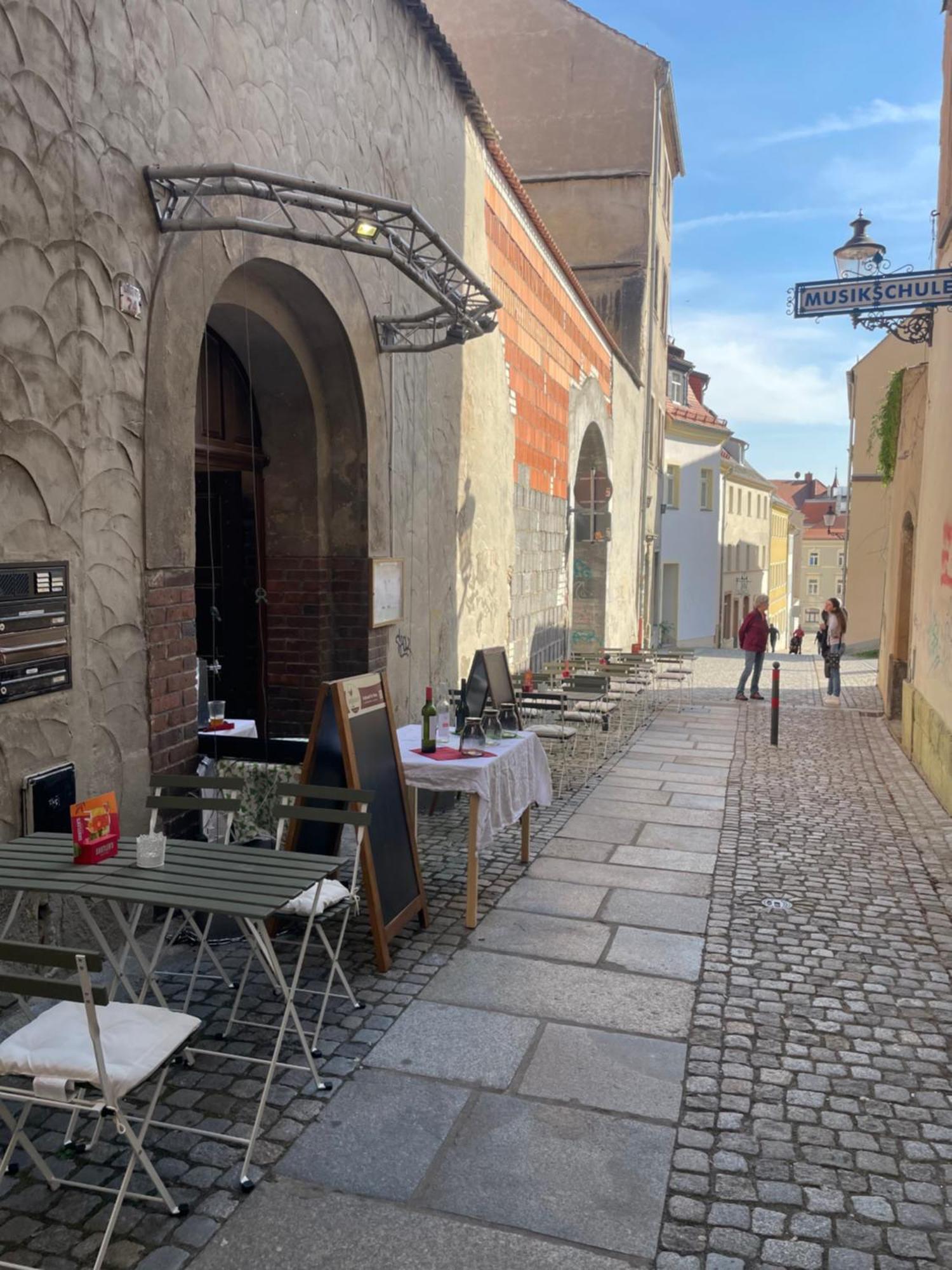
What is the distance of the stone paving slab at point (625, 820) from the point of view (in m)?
6.71

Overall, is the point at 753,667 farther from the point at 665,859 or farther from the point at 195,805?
the point at 195,805

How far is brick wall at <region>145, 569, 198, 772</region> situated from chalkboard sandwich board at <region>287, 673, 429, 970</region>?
28.1 inches

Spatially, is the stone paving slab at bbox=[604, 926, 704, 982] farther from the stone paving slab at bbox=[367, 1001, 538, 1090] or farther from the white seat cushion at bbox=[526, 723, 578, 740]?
the white seat cushion at bbox=[526, 723, 578, 740]

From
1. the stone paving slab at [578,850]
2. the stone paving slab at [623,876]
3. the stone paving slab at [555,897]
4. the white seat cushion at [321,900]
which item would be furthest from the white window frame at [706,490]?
the white seat cushion at [321,900]

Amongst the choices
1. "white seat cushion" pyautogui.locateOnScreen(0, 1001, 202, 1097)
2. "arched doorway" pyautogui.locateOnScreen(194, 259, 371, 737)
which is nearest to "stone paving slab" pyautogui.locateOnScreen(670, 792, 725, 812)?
"arched doorway" pyautogui.locateOnScreen(194, 259, 371, 737)

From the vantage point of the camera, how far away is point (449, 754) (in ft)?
17.1

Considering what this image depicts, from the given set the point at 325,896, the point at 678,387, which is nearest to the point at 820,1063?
the point at 325,896

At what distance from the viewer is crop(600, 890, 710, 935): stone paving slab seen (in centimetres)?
499

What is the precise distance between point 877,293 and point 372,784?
17.1 feet

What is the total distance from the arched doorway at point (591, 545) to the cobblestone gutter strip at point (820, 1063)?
10.4 m

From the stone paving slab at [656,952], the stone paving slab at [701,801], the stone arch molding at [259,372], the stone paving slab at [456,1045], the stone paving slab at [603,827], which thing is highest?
the stone arch molding at [259,372]

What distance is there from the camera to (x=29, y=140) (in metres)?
3.57

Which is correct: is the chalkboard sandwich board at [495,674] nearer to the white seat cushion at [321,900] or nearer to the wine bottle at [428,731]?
the wine bottle at [428,731]

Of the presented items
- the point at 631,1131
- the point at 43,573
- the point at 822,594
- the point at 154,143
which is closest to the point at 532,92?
the point at 154,143
